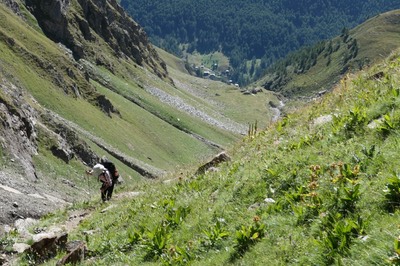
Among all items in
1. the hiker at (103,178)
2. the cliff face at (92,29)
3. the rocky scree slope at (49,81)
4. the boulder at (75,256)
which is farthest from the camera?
the cliff face at (92,29)

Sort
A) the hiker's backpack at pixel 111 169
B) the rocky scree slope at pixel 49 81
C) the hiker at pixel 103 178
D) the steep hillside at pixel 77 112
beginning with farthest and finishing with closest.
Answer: the steep hillside at pixel 77 112 < the rocky scree slope at pixel 49 81 < the hiker's backpack at pixel 111 169 < the hiker at pixel 103 178

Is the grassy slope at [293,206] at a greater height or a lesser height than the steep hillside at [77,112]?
greater

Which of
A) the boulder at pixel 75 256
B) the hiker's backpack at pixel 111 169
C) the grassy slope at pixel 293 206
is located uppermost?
the grassy slope at pixel 293 206

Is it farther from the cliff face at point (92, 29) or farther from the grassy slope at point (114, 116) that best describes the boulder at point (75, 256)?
the cliff face at point (92, 29)

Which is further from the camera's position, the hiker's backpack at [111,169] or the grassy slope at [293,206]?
the hiker's backpack at [111,169]

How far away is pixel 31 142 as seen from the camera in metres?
43.0

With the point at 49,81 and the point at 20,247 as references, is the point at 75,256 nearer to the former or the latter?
the point at 20,247

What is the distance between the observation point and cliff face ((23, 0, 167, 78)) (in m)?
99.8

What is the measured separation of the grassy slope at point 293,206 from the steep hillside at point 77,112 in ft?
28.0

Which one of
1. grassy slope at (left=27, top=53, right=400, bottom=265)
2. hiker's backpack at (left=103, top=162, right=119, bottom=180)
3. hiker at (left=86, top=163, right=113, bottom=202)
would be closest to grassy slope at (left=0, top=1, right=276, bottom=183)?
hiker's backpack at (left=103, top=162, right=119, bottom=180)

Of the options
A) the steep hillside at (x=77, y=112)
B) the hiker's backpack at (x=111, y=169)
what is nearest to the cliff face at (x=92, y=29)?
the steep hillside at (x=77, y=112)

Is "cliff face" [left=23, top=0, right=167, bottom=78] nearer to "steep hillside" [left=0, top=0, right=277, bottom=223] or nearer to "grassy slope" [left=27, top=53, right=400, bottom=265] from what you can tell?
"steep hillside" [left=0, top=0, right=277, bottom=223]

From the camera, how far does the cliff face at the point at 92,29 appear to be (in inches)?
3927

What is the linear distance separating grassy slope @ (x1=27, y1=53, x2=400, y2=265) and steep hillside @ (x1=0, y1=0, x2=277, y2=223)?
28.0 ft
